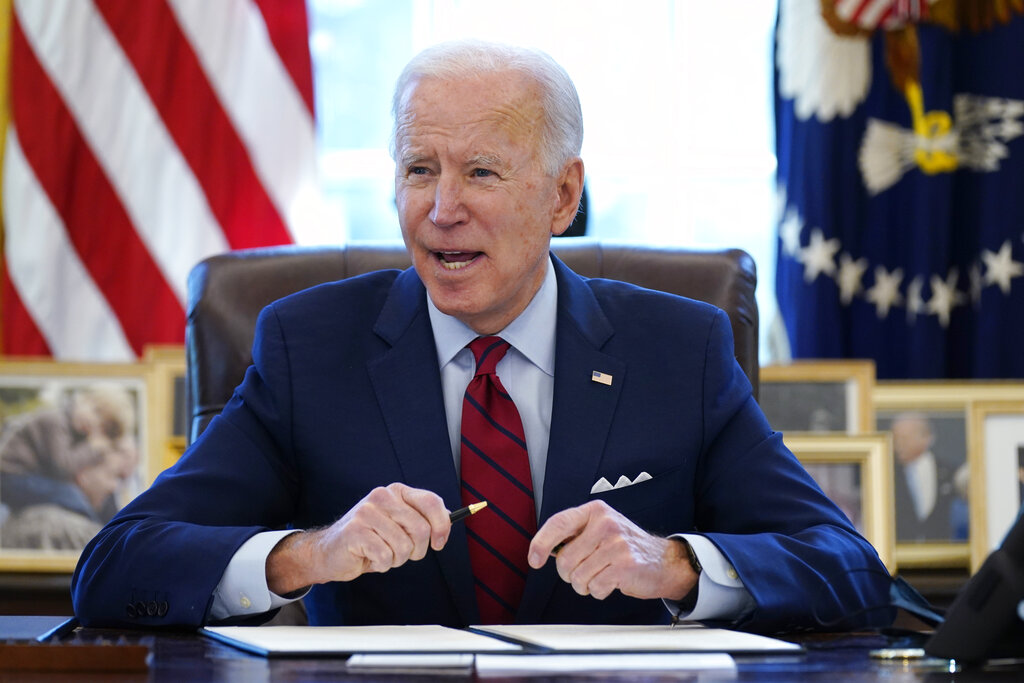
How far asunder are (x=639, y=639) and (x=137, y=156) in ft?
8.12

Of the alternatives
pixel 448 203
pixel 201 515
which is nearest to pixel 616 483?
pixel 448 203

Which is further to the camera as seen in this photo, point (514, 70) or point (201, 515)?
point (514, 70)

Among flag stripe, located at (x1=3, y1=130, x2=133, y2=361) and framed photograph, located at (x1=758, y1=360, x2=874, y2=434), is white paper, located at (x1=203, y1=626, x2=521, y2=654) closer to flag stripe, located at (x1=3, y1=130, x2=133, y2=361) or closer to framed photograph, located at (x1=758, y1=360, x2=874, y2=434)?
framed photograph, located at (x1=758, y1=360, x2=874, y2=434)

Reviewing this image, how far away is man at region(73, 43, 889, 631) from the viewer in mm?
1734

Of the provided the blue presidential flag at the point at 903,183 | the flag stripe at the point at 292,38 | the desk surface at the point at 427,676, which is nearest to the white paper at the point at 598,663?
the desk surface at the point at 427,676

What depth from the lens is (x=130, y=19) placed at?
331 centimetres

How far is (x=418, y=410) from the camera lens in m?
1.80

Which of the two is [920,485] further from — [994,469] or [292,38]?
[292,38]

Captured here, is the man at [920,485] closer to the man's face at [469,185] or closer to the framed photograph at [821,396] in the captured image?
the framed photograph at [821,396]

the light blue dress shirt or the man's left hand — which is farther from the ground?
the light blue dress shirt

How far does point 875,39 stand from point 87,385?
2.27 metres

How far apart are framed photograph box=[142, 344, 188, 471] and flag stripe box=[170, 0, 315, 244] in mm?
509

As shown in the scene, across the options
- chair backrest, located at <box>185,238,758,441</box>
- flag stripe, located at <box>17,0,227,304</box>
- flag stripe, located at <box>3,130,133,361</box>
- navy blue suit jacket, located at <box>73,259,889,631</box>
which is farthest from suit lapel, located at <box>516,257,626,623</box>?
flag stripe, located at <box>3,130,133,361</box>

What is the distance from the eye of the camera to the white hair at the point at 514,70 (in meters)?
1.81
